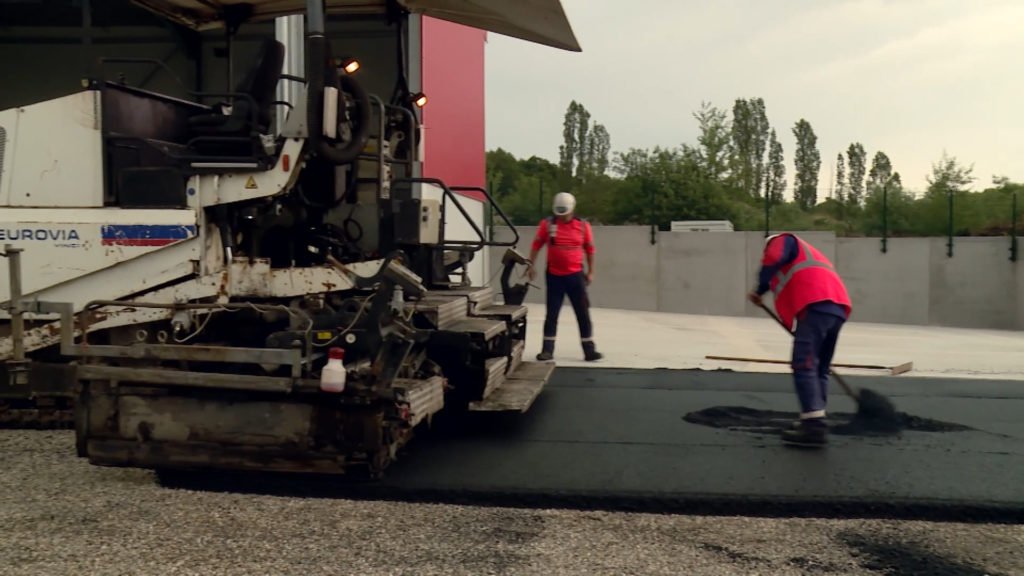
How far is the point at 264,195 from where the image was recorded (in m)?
5.25

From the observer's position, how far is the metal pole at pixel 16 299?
500 centimetres

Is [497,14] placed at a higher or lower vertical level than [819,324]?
higher

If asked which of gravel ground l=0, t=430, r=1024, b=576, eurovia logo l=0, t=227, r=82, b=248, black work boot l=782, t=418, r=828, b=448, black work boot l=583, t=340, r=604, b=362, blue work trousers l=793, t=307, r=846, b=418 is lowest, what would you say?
gravel ground l=0, t=430, r=1024, b=576

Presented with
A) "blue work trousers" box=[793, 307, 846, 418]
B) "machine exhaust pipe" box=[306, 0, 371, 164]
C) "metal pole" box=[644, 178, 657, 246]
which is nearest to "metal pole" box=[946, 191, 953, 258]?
"metal pole" box=[644, 178, 657, 246]

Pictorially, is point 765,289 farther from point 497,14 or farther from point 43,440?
point 43,440

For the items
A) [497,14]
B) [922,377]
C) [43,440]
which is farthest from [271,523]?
[922,377]

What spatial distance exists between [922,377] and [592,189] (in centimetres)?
1516

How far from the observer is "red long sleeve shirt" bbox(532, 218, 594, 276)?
9328mm

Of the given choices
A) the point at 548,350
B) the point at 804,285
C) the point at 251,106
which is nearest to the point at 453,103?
the point at 548,350

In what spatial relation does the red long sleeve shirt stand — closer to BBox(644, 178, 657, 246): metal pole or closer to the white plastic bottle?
the white plastic bottle

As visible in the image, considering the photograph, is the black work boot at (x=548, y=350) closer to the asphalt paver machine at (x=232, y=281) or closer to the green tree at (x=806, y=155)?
the asphalt paver machine at (x=232, y=281)

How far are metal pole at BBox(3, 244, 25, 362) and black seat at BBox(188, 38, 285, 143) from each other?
120 cm

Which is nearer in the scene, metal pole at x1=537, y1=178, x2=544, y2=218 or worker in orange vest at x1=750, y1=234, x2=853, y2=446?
worker in orange vest at x1=750, y1=234, x2=853, y2=446

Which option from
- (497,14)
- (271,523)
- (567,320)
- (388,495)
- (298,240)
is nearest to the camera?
(271,523)
